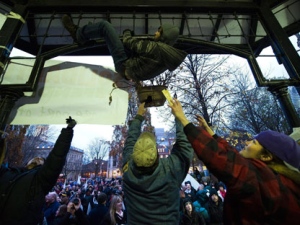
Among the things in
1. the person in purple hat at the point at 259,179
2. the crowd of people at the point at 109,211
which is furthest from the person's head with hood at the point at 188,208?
the person in purple hat at the point at 259,179

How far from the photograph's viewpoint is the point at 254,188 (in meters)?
1.03

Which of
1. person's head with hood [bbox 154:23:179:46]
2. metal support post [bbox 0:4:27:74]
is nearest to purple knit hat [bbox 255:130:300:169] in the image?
person's head with hood [bbox 154:23:179:46]

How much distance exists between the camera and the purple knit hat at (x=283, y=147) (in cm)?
118

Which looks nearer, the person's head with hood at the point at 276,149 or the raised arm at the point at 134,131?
the person's head with hood at the point at 276,149

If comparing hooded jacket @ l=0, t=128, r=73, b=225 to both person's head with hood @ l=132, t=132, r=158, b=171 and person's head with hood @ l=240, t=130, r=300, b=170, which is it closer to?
person's head with hood @ l=132, t=132, r=158, b=171

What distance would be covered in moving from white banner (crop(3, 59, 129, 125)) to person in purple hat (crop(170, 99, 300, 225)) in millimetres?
1609

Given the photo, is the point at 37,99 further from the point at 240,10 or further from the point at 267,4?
the point at 267,4

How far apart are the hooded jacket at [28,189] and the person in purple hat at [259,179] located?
4.85ft

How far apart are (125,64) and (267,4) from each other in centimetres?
262

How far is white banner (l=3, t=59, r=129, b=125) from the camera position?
2.52m

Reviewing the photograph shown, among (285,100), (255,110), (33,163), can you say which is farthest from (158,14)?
(255,110)

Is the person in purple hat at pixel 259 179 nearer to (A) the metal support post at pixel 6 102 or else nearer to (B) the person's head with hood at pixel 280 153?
(B) the person's head with hood at pixel 280 153

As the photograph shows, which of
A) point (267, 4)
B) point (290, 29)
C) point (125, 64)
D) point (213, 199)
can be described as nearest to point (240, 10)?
point (267, 4)

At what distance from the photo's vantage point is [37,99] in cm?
261
